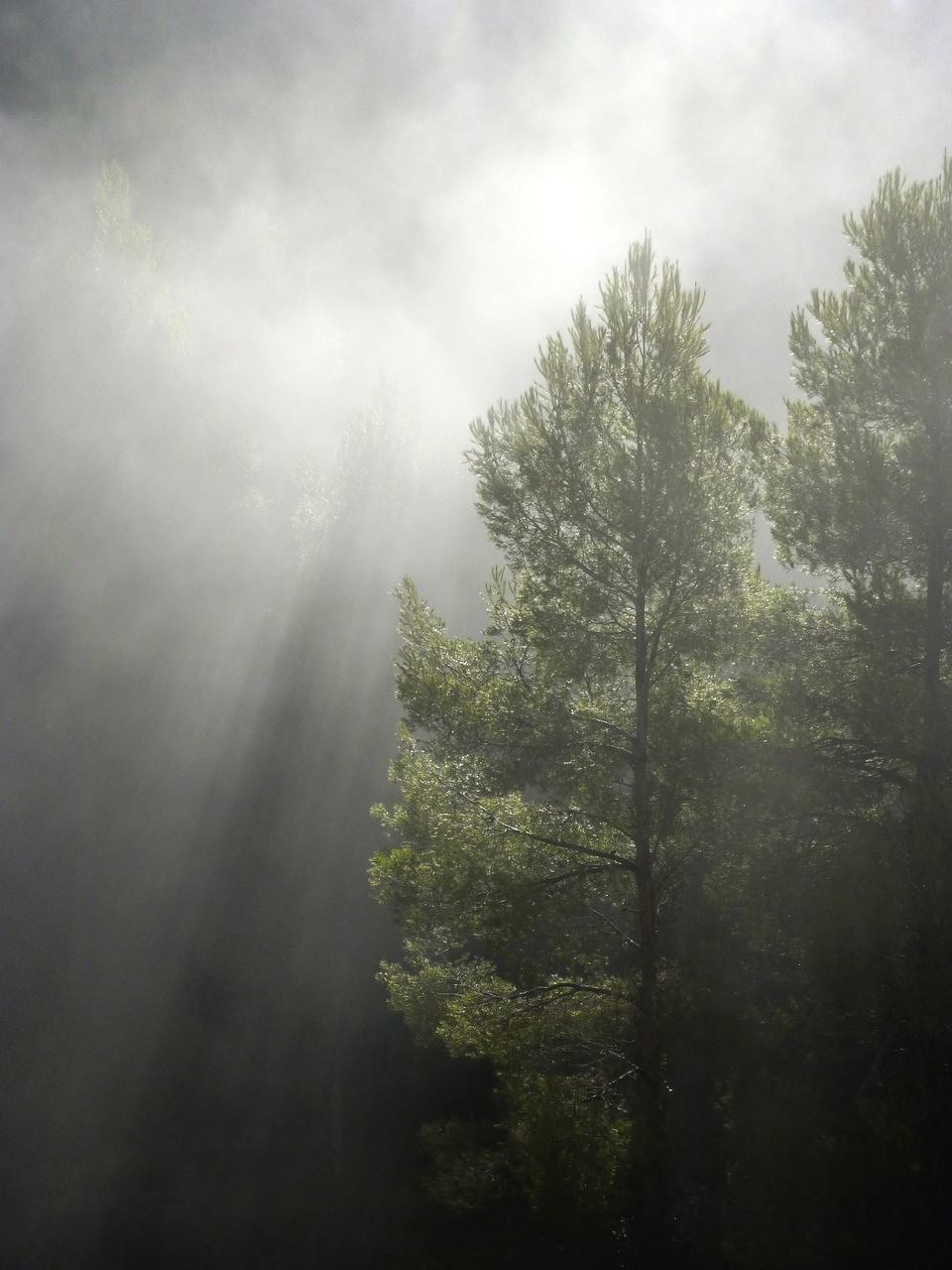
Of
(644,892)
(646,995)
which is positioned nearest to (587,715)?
(644,892)

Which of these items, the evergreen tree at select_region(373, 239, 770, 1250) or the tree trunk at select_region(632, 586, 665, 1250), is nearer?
the tree trunk at select_region(632, 586, 665, 1250)

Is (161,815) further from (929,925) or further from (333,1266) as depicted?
(929,925)

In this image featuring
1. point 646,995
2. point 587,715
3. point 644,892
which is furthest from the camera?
point 587,715

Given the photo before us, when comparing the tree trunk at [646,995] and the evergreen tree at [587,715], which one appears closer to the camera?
the tree trunk at [646,995]

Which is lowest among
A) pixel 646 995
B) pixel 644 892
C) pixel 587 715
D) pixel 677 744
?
pixel 646 995

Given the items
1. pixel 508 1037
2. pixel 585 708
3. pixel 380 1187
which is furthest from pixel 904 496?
pixel 380 1187

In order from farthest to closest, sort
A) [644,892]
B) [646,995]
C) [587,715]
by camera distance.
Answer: [587,715], [644,892], [646,995]

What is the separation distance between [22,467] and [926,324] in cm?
1479

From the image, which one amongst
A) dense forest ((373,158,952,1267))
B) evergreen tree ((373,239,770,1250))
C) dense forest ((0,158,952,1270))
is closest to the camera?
dense forest ((0,158,952,1270))

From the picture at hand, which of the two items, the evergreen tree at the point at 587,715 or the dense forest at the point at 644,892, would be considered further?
the evergreen tree at the point at 587,715

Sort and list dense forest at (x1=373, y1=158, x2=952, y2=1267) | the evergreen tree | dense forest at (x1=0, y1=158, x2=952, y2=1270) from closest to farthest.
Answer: dense forest at (x1=0, y1=158, x2=952, y2=1270) → dense forest at (x1=373, y1=158, x2=952, y2=1267) → the evergreen tree

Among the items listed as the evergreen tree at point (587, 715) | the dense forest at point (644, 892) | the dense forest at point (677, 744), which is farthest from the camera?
the evergreen tree at point (587, 715)

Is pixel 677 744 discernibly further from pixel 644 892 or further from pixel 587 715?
pixel 644 892

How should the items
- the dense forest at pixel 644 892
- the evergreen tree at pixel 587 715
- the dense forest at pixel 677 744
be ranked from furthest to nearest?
the evergreen tree at pixel 587 715, the dense forest at pixel 677 744, the dense forest at pixel 644 892
